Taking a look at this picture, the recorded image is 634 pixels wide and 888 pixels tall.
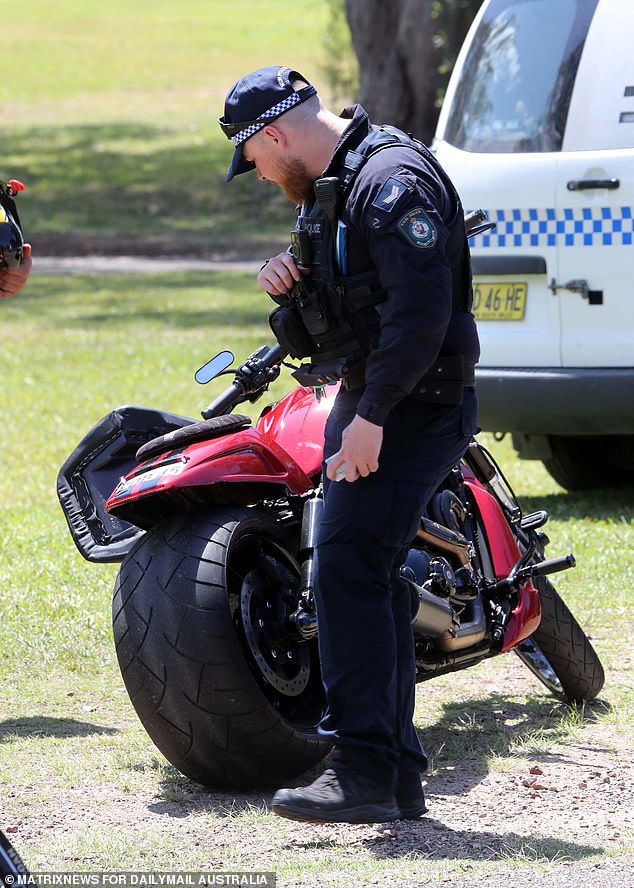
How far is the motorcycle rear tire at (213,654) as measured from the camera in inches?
157

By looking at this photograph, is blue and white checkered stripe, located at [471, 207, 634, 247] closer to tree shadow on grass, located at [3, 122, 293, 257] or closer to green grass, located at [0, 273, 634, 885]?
green grass, located at [0, 273, 634, 885]

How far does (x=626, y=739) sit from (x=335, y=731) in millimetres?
1278

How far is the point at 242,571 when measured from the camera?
4.23 m

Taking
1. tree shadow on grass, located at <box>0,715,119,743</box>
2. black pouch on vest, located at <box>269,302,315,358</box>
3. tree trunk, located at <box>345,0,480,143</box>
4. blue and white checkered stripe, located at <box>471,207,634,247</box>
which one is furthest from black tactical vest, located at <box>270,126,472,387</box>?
tree trunk, located at <box>345,0,480,143</box>

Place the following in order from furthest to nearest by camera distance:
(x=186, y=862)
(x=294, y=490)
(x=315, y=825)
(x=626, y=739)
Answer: (x=626, y=739), (x=294, y=490), (x=315, y=825), (x=186, y=862)

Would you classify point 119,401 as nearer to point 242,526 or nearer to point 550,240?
point 550,240

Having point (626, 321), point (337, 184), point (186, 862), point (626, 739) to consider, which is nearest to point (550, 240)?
point (626, 321)

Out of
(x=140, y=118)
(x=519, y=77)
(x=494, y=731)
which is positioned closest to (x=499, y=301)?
(x=519, y=77)

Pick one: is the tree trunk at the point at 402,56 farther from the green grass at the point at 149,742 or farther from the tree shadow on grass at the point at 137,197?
the green grass at the point at 149,742

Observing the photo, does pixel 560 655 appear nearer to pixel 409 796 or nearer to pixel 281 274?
pixel 409 796

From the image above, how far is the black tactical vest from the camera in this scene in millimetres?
3721

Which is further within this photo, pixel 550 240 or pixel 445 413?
pixel 550 240

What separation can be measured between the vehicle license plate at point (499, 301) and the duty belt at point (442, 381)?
351cm

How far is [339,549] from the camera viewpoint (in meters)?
3.76
